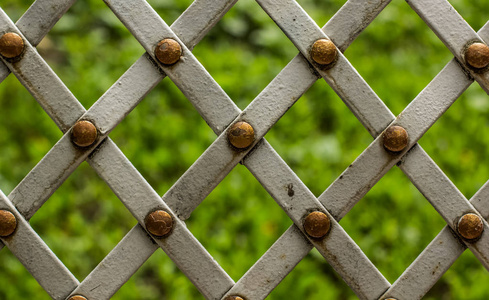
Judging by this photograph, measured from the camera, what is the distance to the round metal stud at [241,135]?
95 cm

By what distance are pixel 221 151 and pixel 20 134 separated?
3.62 ft

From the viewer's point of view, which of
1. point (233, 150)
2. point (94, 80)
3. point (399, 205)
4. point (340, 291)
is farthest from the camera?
point (94, 80)

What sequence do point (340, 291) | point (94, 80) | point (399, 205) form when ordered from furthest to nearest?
point (94, 80), point (399, 205), point (340, 291)

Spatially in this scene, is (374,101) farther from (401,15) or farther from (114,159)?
(401,15)

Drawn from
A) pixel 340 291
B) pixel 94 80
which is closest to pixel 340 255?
pixel 340 291

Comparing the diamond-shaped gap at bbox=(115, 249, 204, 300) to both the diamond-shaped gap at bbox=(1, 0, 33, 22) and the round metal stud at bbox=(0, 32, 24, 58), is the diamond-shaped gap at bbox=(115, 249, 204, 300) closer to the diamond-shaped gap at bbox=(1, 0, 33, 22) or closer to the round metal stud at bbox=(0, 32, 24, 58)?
the round metal stud at bbox=(0, 32, 24, 58)

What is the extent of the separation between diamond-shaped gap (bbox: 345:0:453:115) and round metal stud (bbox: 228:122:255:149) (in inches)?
42.6

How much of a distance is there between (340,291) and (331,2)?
131 centimetres

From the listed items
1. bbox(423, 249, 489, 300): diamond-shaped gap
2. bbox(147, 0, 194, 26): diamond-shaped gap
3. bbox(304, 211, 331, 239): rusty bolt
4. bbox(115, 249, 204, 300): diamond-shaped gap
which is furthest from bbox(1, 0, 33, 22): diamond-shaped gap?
bbox(423, 249, 489, 300): diamond-shaped gap

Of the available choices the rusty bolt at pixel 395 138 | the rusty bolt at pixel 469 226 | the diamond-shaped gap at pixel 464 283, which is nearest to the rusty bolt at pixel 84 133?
the rusty bolt at pixel 395 138

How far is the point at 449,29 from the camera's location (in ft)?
3.20

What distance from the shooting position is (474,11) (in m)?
2.24

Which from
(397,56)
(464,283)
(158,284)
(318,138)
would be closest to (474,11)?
(397,56)

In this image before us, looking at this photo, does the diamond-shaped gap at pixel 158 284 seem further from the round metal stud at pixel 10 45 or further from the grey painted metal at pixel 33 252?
the round metal stud at pixel 10 45
